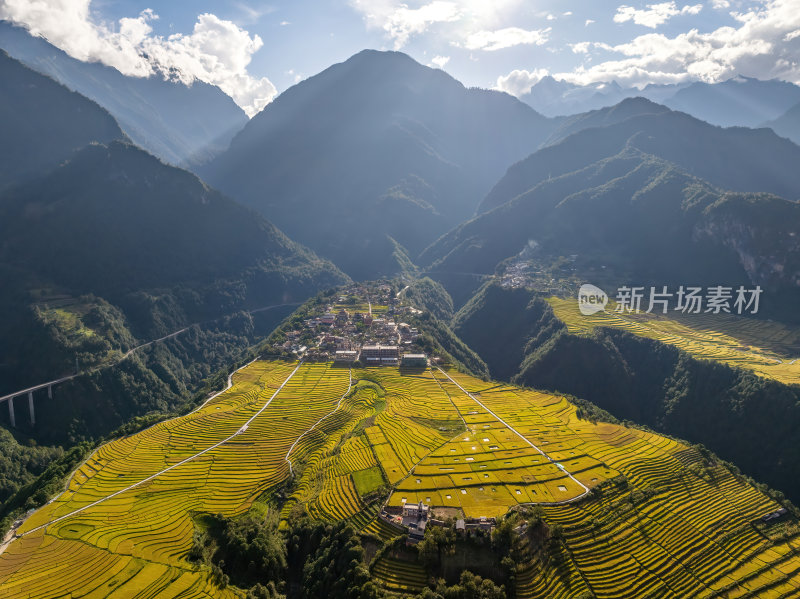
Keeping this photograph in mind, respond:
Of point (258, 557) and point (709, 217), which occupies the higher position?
point (709, 217)

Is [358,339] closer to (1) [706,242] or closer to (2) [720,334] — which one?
(2) [720,334]

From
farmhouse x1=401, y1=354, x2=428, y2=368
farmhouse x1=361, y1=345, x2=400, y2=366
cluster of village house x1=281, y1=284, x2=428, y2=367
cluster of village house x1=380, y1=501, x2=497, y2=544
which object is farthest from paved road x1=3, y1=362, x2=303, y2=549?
cluster of village house x1=380, y1=501, x2=497, y2=544

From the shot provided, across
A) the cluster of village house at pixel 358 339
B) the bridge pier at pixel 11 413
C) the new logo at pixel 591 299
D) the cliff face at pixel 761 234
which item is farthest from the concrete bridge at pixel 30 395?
the cliff face at pixel 761 234

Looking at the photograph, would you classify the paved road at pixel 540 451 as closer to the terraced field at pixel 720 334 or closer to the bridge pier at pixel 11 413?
the terraced field at pixel 720 334

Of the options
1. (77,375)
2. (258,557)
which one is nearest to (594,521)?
(258,557)

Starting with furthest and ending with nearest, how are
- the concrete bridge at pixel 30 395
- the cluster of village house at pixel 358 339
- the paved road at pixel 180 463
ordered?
the cluster of village house at pixel 358 339 < the concrete bridge at pixel 30 395 < the paved road at pixel 180 463

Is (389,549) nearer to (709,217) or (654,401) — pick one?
(654,401)
